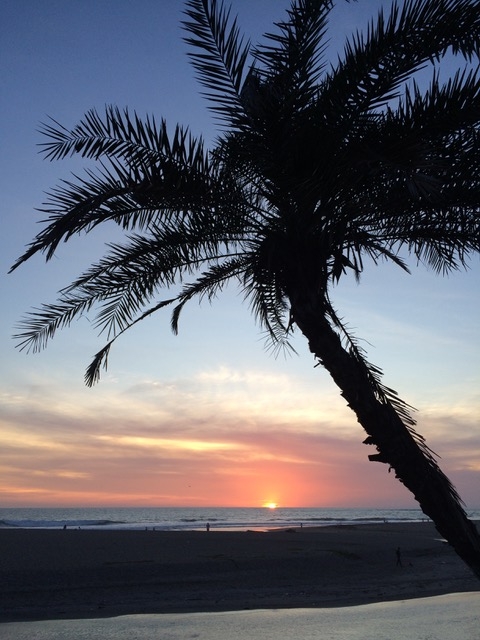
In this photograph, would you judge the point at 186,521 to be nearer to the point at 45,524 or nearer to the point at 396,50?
the point at 45,524

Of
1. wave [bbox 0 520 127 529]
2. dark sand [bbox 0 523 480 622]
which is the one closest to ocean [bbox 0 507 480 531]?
wave [bbox 0 520 127 529]

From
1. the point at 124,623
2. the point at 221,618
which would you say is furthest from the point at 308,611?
the point at 124,623

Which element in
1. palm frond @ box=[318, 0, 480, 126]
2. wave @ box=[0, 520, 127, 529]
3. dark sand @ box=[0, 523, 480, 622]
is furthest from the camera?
wave @ box=[0, 520, 127, 529]

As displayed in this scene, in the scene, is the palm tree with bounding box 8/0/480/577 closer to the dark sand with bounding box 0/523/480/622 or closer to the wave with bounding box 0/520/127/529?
the dark sand with bounding box 0/523/480/622

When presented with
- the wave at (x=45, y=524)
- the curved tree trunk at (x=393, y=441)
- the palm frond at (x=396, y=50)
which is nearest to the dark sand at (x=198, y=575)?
the curved tree trunk at (x=393, y=441)

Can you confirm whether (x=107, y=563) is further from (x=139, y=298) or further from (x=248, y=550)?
(x=139, y=298)

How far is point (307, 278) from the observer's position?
6.80 m

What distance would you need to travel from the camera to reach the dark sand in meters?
14.8

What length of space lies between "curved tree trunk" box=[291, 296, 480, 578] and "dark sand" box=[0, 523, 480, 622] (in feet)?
30.1

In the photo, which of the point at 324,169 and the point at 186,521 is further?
the point at 186,521

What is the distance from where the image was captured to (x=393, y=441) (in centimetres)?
641

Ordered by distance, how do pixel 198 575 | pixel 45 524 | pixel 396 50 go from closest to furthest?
pixel 396 50 → pixel 198 575 → pixel 45 524

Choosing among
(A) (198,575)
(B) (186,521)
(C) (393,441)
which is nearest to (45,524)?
(B) (186,521)

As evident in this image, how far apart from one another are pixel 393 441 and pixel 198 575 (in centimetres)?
1421
